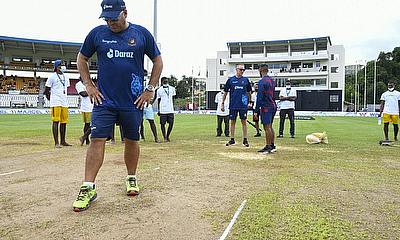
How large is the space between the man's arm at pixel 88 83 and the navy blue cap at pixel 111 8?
2.00 ft

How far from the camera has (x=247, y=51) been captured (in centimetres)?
7319

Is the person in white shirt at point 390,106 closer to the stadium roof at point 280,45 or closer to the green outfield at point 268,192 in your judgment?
the green outfield at point 268,192

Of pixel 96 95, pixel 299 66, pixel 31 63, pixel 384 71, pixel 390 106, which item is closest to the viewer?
pixel 96 95

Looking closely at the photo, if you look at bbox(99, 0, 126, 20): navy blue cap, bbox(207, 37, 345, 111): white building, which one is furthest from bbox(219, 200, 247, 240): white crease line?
bbox(207, 37, 345, 111): white building

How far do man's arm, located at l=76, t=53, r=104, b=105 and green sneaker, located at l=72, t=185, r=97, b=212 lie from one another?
92 cm

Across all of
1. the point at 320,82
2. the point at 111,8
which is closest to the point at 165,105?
the point at 111,8

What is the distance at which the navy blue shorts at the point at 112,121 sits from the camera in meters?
3.90

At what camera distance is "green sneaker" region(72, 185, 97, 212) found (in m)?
3.47

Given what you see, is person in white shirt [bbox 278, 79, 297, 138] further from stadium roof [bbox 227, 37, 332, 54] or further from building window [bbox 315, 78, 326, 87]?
stadium roof [bbox 227, 37, 332, 54]

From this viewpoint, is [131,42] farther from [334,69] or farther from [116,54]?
[334,69]

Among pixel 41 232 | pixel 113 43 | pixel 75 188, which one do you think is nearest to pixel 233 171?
pixel 75 188

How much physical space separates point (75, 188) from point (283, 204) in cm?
242

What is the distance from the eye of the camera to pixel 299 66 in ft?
227

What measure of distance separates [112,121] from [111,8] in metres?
1.18
